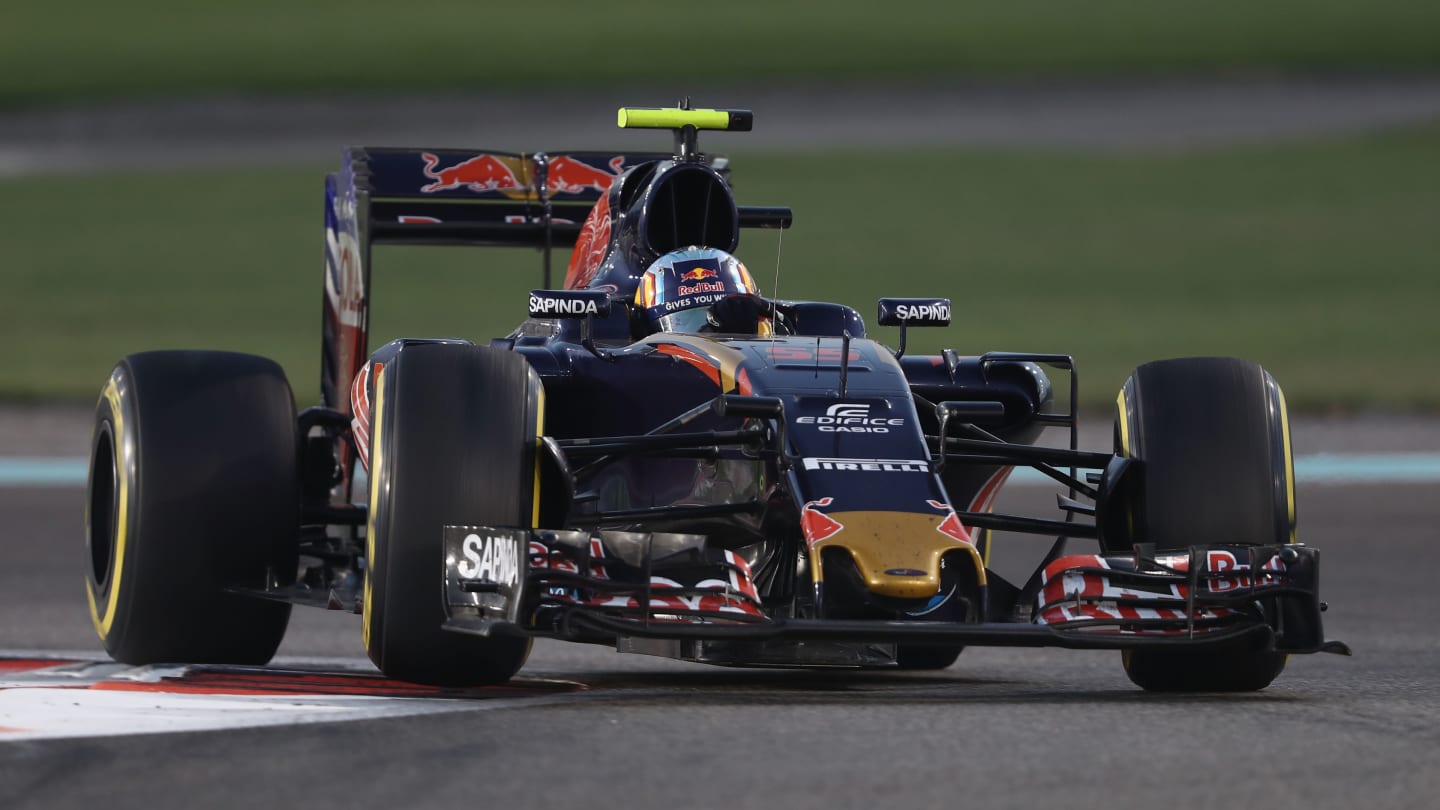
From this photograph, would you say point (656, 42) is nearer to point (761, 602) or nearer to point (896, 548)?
point (761, 602)

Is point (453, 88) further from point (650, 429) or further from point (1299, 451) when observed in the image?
point (650, 429)

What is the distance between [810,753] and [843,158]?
4017cm

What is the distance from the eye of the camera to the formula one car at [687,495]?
23.5 ft

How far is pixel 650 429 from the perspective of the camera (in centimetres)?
843

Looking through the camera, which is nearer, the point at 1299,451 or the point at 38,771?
the point at 38,771

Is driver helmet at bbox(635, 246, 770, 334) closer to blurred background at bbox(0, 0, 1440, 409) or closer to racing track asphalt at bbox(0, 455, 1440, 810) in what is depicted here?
racing track asphalt at bbox(0, 455, 1440, 810)

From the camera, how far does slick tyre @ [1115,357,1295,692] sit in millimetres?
7840

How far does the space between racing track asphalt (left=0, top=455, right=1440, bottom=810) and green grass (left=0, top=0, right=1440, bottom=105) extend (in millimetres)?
41832

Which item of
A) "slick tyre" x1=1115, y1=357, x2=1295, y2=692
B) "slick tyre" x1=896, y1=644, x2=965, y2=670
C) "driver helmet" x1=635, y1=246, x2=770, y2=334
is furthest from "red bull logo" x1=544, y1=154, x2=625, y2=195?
"slick tyre" x1=1115, y1=357, x2=1295, y2=692

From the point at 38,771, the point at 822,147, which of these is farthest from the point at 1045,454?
the point at 822,147

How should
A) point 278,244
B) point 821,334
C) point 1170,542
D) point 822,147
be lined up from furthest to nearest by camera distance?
1. point 822,147
2. point 278,244
3. point 821,334
4. point 1170,542

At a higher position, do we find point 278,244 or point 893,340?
point 278,244

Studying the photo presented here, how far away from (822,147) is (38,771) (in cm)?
4211

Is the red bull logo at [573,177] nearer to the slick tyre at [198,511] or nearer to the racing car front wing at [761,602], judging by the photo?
the slick tyre at [198,511]
